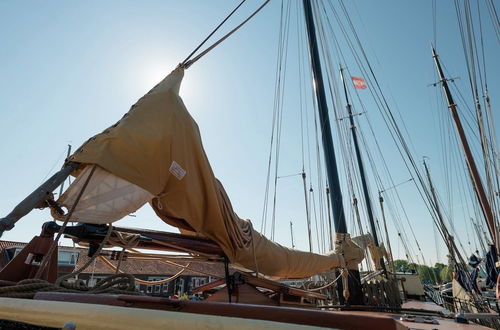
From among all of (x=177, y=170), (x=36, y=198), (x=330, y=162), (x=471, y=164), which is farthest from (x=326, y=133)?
(x=36, y=198)

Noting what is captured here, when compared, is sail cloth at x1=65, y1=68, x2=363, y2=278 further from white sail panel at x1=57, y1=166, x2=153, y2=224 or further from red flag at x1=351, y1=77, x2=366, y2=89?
red flag at x1=351, y1=77, x2=366, y2=89

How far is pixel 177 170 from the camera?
102 inches

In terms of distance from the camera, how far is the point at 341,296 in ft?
18.0

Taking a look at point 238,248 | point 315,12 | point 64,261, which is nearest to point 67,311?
point 238,248

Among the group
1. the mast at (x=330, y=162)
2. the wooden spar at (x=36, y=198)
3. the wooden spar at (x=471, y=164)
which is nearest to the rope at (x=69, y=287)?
the wooden spar at (x=36, y=198)

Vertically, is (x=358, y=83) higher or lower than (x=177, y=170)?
higher

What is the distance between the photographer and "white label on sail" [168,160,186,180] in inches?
100

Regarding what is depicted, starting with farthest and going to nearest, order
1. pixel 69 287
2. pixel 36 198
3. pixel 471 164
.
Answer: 1. pixel 471 164
2. pixel 36 198
3. pixel 69 287

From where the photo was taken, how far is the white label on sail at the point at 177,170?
2551mm

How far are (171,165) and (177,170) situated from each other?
2.9 inches

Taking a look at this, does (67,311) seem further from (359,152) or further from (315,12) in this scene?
(359,152)

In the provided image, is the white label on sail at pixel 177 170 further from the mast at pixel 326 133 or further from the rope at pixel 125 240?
the mast at pixel 326 133

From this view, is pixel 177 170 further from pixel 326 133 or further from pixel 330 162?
pixel 326 133

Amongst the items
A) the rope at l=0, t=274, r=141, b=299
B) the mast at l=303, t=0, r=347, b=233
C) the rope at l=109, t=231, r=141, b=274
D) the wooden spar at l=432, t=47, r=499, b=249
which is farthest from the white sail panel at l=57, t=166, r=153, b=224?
the wooden spar at l=432, t=47, r=499, b=249
